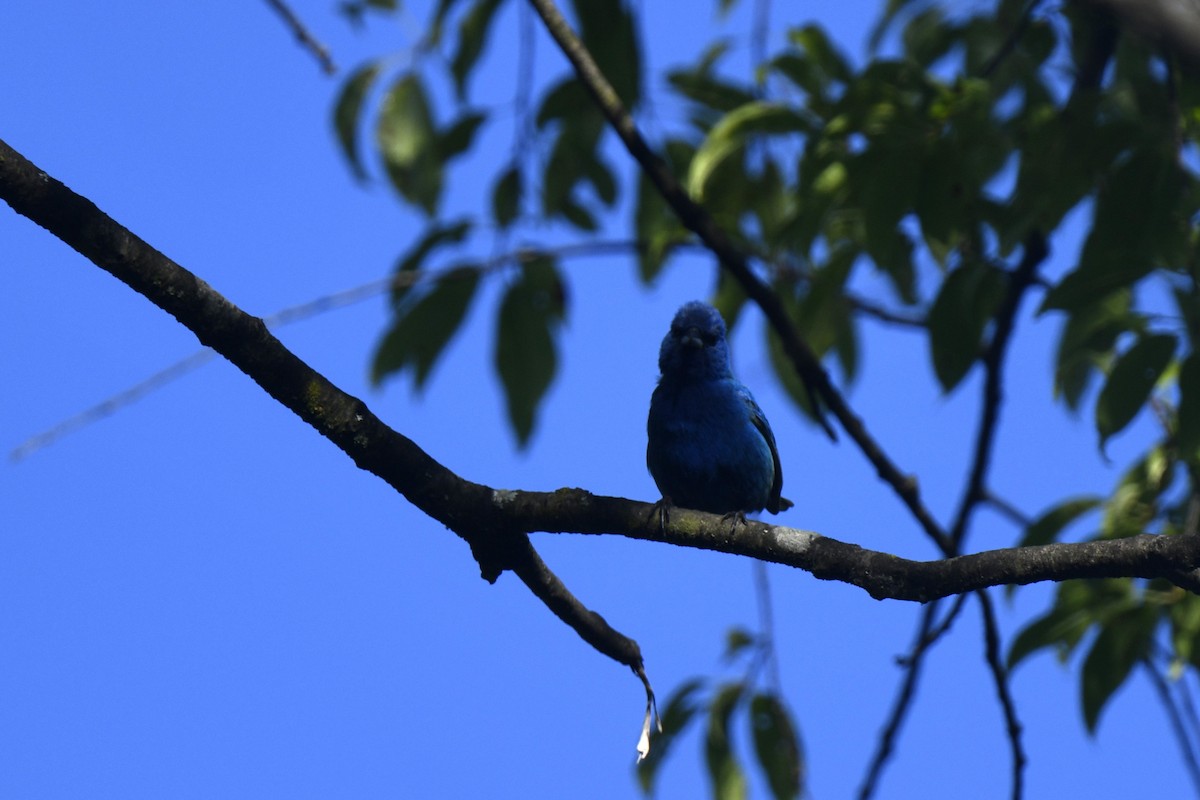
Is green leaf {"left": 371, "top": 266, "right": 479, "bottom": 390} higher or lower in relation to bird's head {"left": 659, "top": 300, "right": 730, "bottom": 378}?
lower

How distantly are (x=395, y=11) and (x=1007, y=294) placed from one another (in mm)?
3057

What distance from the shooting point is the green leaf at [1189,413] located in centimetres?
374

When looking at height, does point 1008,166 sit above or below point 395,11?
below

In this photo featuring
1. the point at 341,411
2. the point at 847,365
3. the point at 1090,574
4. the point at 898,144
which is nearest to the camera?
the point at 1090,574

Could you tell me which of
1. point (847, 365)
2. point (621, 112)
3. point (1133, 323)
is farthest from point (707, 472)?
point (1133, 323)

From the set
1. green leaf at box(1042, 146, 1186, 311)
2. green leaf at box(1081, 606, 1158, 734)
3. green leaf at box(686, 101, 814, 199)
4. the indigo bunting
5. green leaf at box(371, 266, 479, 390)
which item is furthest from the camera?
the indigo bunting

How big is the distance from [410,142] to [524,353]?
1311 millimetres

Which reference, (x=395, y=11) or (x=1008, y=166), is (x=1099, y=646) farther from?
(x=395, y=11)

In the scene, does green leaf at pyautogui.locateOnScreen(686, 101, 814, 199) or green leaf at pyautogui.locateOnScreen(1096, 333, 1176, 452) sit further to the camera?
green leaf at pyautogui.locateOnScreen(686, 101, 814, 199)

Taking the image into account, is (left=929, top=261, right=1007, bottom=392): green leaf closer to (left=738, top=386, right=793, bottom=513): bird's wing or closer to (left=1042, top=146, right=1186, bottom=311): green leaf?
(left=1042, top=146, right=1186, bottom=311): green leaf

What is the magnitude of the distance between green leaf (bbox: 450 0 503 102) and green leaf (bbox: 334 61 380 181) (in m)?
0.71

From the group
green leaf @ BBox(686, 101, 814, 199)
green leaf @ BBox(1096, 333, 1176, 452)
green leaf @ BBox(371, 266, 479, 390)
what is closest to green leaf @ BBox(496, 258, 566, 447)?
green leaf @ BBox(371, 266, 479, 390)

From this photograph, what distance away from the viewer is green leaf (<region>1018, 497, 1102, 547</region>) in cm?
493

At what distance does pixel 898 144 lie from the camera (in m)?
4.41
